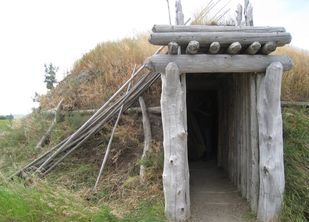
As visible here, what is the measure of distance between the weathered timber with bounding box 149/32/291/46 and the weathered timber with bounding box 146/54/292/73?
0.17 metres

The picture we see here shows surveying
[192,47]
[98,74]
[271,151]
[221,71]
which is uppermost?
[192,47]

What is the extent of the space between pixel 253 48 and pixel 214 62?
49 centimetres

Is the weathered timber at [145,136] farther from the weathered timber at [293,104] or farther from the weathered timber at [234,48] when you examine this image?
the weathered timber at [293,104]

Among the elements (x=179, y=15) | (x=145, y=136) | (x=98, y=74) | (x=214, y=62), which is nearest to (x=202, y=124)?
(x=98, y=74)

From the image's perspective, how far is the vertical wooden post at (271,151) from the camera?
4691mm

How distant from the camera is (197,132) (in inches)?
323

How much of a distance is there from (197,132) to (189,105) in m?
0.62

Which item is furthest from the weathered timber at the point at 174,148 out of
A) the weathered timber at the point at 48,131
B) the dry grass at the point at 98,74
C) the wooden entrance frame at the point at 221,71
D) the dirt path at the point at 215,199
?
the weathered timber at the point at 48,131

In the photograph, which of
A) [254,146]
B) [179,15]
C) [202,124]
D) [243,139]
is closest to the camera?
[254,146]

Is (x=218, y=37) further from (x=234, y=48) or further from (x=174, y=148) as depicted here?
(x=174, y=148)

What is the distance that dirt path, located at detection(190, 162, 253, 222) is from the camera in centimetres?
503

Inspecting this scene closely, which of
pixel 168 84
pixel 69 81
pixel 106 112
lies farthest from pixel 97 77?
pixel 168 84

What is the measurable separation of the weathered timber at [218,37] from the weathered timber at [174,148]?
1.32ft

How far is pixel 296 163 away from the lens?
5633mm
